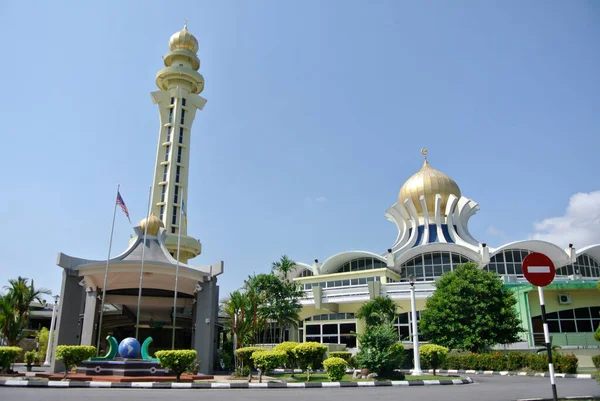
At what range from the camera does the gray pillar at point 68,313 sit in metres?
Result: 24.2

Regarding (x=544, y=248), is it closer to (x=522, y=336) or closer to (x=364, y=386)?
(x=522, y=336)

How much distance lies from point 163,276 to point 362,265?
27.1 m

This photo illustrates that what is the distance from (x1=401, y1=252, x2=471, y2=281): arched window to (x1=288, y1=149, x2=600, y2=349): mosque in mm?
96

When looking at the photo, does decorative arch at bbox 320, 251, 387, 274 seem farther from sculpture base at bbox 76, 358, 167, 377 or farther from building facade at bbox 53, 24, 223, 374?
sculpture base at bbox 76, 358, 167, 377

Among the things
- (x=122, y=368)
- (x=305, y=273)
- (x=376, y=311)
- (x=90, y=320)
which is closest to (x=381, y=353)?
(x=122, y=368)

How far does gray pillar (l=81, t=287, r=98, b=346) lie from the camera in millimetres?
26094

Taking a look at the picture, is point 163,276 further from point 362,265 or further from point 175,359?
point 362,265

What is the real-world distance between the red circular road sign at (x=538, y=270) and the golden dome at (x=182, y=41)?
61.6 m

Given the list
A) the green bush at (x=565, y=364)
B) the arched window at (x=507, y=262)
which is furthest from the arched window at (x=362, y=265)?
the green bush at (x=565, y=364)

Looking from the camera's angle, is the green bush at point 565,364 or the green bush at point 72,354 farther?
the green bush at point 565,364

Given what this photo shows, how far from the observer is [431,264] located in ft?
155

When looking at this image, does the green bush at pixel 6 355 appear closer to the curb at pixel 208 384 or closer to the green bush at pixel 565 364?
the curb at pixel 208 384

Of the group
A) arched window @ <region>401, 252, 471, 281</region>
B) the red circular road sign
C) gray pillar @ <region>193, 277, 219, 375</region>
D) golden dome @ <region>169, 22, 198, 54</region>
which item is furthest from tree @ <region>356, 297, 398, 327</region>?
golden dome @ <region>169, 22, 198, 54</region>

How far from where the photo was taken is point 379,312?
35.2m
